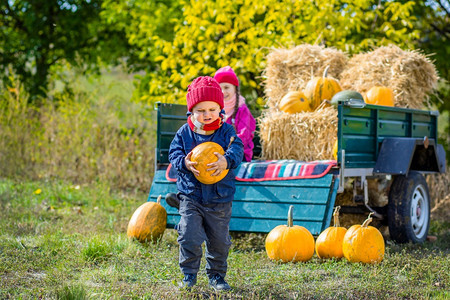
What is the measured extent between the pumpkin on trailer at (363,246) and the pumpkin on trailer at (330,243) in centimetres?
7

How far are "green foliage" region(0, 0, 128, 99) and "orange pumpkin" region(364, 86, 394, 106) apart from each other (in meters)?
7.87

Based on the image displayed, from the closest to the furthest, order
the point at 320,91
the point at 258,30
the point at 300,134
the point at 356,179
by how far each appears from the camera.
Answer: the point at 356,179 < the point at 300,134 < the point at 320,91 < the point at 258,30

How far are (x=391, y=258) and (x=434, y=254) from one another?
0.63 meters

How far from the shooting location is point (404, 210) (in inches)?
221

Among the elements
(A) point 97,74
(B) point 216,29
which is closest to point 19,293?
(B) point 216,29

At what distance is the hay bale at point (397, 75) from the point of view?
274 inches

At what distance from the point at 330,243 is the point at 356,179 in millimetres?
992

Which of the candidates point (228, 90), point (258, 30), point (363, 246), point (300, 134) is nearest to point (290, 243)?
point (363, 246)

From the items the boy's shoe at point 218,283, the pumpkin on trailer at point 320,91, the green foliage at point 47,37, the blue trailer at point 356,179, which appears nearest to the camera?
the boy's shoe at point 218,283

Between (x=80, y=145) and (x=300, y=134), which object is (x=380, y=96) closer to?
(x=300, y=134)

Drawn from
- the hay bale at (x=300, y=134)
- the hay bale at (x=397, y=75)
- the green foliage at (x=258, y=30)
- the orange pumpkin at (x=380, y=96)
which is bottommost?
the hay bale at (x=300, y=134)

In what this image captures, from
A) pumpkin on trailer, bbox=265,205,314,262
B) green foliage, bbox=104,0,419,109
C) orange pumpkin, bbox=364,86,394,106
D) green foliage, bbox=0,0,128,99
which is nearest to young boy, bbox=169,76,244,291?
pumpkin on trailer, bbox=265,205,314,262

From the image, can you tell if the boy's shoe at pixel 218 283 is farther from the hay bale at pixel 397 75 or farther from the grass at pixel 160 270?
the hay bale at pixel 397 75

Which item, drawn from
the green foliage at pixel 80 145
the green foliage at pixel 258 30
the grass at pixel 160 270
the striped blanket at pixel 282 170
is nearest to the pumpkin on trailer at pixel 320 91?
the striped blanket at pixel 282 170
